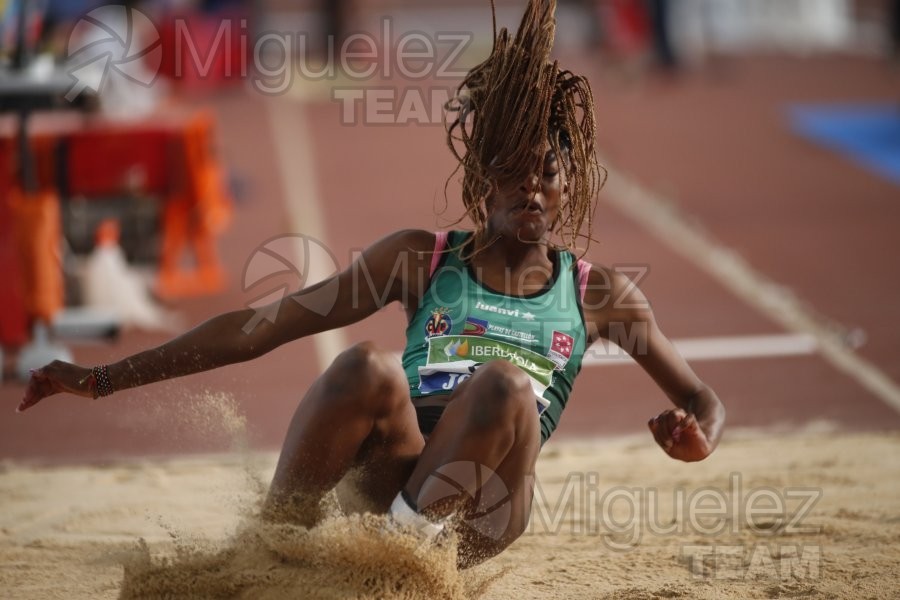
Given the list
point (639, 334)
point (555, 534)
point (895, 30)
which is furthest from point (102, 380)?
point (895, 30)

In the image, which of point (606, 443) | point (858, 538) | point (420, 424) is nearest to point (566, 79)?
point (420, 424)

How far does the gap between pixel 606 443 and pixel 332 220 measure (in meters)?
4.44

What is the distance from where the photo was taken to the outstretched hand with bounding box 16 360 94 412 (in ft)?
9.83

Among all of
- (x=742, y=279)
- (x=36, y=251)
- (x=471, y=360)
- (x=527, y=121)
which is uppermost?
(x=742, y=279)

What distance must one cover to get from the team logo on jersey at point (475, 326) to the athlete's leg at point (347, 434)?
1.02ft

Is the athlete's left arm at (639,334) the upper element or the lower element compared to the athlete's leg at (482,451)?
upper

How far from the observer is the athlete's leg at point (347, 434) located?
2.92 m

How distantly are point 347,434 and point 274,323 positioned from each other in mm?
418

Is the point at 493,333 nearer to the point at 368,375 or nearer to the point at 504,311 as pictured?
the point at 504,311

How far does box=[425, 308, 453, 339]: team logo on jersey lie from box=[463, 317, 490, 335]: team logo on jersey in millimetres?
48

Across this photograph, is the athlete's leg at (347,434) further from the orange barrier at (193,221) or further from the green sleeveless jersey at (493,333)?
the orange barrier at (193,221)

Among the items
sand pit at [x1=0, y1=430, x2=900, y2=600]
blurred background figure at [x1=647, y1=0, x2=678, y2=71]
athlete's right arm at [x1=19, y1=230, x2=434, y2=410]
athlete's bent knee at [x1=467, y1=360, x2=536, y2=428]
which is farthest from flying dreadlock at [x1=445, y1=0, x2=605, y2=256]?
blurred background figure at [x1=647, y1=0, x2=678, y2=71]

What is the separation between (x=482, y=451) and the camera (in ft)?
9.45

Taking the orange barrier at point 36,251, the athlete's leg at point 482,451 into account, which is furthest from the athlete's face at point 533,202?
the orange barrier at point 36,251
